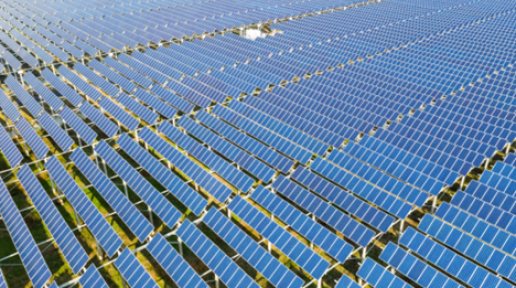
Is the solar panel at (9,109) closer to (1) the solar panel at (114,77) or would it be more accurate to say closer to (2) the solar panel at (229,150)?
(1) the solar panel at (114,77)

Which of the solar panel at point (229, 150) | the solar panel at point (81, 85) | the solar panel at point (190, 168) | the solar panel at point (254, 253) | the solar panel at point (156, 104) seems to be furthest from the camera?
the solar panel at point (81, 85)

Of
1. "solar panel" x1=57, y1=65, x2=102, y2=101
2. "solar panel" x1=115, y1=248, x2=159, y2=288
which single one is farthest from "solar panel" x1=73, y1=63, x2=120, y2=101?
"solar panel" x1=115, y1=248, x2=159, y2=288

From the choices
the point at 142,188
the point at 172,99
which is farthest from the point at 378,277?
the point at 172,99

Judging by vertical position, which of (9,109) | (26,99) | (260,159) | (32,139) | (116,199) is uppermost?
(260,159)

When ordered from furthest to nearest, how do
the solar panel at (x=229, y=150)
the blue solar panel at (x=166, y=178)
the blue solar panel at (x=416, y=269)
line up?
the solar panel at (x=229, y=150), the blue solar panel at (x=166, y=178), the blue solar panel at (x=416, y=269)

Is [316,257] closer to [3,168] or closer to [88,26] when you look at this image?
[3,168]

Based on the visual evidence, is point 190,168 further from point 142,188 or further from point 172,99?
point 172,99

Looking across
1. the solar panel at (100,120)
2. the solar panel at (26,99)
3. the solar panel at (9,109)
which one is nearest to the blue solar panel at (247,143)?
the solar panel at (100,120)
